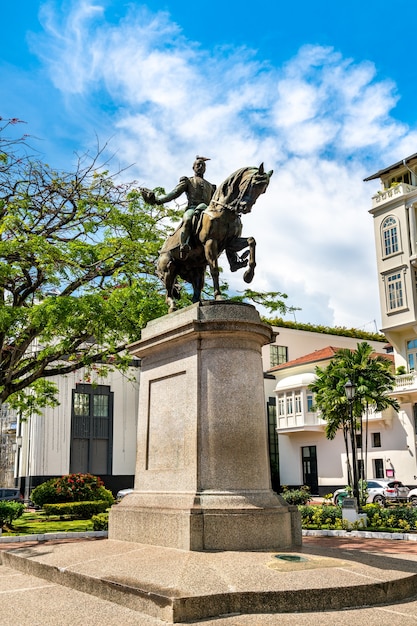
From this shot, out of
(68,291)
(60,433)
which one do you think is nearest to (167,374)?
(68,291)

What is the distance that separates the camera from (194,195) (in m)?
10.9

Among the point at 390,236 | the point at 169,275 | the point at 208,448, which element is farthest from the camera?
the point at 390,236

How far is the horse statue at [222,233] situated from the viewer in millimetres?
9781

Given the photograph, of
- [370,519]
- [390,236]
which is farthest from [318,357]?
[370,519]

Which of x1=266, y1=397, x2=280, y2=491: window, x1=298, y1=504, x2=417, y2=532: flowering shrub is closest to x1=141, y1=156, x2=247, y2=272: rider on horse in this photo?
x1=298, y1=504, x2=417, y2=532: flowering shrub

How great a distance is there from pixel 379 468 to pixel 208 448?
36005 millimetres

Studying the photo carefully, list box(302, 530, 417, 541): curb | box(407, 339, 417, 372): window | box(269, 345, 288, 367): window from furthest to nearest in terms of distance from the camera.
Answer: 1. box(269, 345, 288, 367): window
2. box(407, 339, 417, 372): window
3. box(302, 530, 417, 541): curb

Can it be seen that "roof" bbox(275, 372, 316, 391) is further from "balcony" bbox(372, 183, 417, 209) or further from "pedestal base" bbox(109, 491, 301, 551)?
"pedestal base" bbox(109, 491, 301, 551)

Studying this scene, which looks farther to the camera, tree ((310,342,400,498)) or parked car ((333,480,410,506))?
tree ((310,342,400,498))

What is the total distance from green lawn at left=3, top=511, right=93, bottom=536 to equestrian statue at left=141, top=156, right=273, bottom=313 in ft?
34.6

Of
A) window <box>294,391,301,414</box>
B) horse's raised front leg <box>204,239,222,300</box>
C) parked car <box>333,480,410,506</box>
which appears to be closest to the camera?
horse's raised front leg <box>204,239,222,300</box>

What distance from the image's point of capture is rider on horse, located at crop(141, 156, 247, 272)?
34.8ft

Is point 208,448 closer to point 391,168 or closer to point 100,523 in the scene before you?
point 100,523

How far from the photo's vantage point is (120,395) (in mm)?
47938
